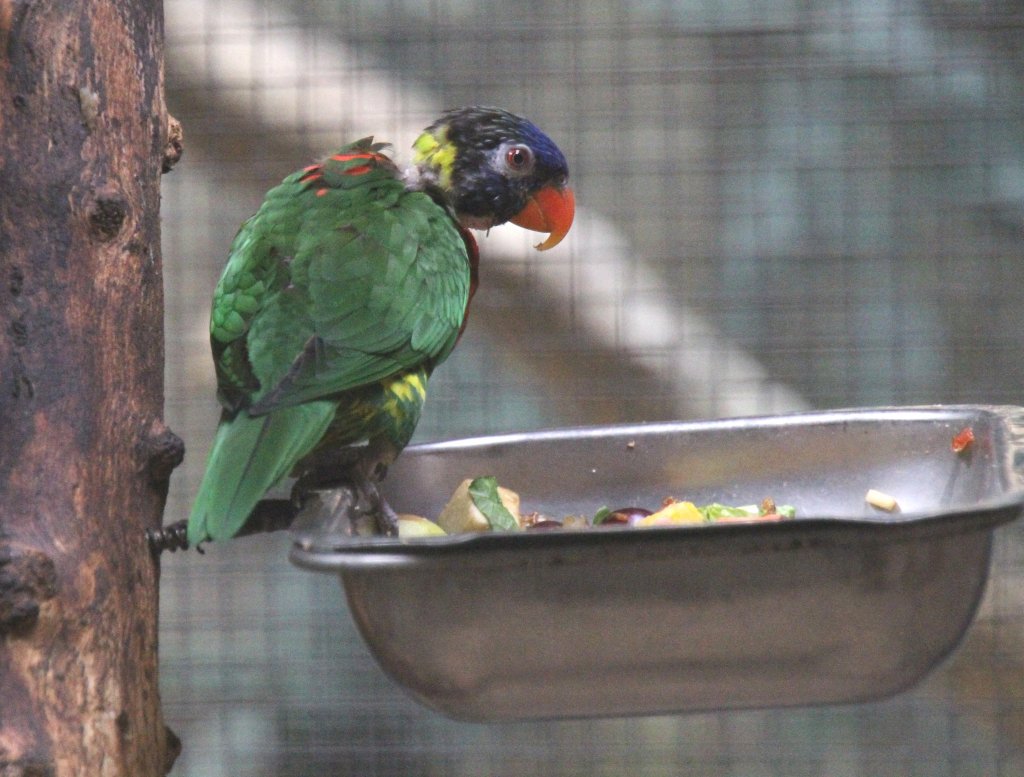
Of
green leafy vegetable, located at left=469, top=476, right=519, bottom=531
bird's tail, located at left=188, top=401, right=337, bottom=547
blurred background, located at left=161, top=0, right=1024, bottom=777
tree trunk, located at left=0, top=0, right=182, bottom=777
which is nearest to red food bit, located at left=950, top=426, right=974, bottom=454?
green leafy vegetable, located at left=469, top=476, right=519, bottom=531

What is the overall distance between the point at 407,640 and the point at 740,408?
60.3 inches

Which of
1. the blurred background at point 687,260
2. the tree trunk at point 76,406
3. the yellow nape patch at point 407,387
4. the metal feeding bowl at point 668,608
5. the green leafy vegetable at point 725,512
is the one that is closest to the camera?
the metal feeding bowl at point 668,608

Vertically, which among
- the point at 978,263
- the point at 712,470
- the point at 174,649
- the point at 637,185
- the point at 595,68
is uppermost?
the point at 595,68

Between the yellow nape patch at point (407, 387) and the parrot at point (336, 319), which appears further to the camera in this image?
the yellow nape patch at point (407, 387)

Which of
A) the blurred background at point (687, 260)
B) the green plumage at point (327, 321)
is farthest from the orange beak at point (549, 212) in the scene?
the blurred background at point (687, 260)

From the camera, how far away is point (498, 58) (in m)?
2.12

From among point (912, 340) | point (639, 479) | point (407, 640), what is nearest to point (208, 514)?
point (407, 640)

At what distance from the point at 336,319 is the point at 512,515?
232 mm

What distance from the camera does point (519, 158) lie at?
1.33m

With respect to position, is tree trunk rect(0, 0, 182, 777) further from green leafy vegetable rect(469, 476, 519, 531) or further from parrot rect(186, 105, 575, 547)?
green leafy vegetable rect(469, 476, 519, 531)

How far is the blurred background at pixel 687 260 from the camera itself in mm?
2078

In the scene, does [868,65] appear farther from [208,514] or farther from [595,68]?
[208,514]

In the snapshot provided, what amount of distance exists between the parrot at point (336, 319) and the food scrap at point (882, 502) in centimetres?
40

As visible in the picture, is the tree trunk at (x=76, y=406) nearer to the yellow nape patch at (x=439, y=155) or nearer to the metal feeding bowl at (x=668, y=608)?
the metal feeding bowl at (x=668, y=608)
